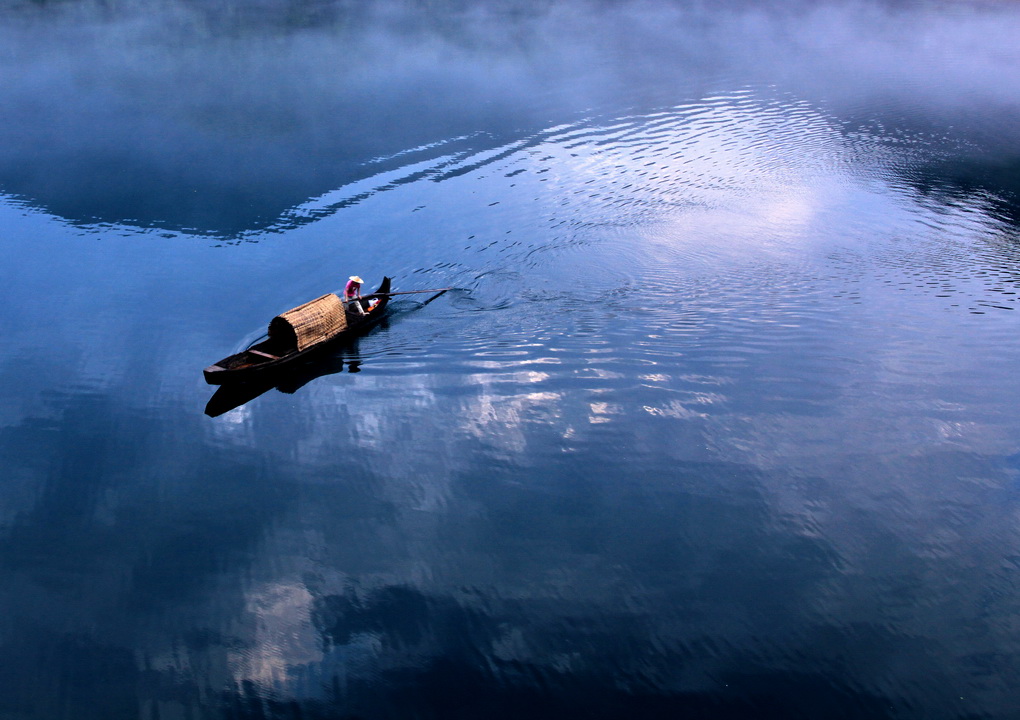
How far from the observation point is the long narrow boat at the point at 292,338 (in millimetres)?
17531

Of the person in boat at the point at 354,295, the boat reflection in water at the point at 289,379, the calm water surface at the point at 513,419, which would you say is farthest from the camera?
the person in boat at the point at 354,295

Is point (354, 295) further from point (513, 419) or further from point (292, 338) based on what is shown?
point (513, 419)

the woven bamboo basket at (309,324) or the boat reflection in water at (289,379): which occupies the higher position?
the woven bamboo basket at (309,324)

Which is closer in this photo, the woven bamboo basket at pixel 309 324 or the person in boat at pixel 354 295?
the woven bamboo basket at pixel 309 324

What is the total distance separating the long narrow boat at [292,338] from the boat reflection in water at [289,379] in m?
0.25

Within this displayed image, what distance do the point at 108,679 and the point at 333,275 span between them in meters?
14.4

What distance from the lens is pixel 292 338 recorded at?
18.7 meters

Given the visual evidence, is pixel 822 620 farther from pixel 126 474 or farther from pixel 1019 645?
pixel 126 474

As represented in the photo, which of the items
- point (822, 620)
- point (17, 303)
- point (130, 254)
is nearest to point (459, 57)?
point (130, 254)

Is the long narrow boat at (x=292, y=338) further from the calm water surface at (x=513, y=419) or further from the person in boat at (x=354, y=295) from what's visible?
the calm water surface at (x=513, y=419)

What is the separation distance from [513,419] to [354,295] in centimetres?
689

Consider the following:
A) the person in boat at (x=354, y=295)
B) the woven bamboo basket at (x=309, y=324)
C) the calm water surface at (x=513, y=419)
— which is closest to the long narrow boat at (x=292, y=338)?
the woven bamboo basket at (x=309, y=324)

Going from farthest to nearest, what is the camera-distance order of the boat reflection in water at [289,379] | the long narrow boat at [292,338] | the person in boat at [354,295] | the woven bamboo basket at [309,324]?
the person in boat at [354,295]
the woven bamboo basket at [309,324]
the boat reflection in water at [289,379]
the long narrow boat at [292,338]

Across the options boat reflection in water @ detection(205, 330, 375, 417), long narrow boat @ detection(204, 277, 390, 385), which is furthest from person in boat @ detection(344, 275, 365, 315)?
boat reflection in water @ detection(205, 330, 375, 417)
